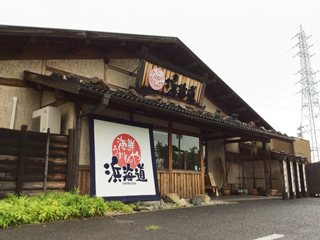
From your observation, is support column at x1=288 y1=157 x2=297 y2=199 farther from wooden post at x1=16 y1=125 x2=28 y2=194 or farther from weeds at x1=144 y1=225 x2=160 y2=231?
wooden post at x1=16 y1=125 x2=28 y2=194

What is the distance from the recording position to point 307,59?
37.8 m

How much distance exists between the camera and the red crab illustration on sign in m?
8.89

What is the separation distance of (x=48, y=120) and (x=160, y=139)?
160 inches

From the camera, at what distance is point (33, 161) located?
7.31 meters

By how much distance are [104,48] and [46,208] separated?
6.88 m

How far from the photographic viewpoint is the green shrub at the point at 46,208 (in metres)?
5.38

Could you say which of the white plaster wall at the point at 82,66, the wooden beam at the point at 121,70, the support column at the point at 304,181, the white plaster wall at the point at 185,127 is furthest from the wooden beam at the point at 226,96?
the white plaster wall at the point at 82,66

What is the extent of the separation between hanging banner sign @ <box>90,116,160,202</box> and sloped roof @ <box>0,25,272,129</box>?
2.92 metres

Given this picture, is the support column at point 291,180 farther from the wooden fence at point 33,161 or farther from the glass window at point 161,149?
the wooden fence at point 33,161

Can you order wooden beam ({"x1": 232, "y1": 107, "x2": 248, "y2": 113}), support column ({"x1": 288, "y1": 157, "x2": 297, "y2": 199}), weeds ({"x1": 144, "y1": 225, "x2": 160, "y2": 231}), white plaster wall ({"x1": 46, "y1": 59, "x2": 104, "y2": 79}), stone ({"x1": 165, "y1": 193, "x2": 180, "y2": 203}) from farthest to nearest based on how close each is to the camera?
wooden beam ({"x1": 232, "y1": 107, "x2": 248, "y2": 113}), support column ({"x1": 288, "y1": 157, "x2": 297, "y2": 199}), white plaster wall ({"x1": 46, "y1": 59, "x2": 104, "y2": 79}), stone ({"x1": 165, "y1": 193, "x2": 180, "y2": 203}), weeds ({"x1": 144, "y1": 225, "x2": 160, "y2": 231})

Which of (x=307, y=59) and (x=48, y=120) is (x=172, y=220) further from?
(x=307, y=59)

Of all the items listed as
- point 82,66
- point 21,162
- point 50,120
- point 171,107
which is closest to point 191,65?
point 171,107

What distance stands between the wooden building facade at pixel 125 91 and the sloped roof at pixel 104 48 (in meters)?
0.03

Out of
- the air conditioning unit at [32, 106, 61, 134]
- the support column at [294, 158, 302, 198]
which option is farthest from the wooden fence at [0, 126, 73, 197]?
the support column at [294, 158, 302, 198]
